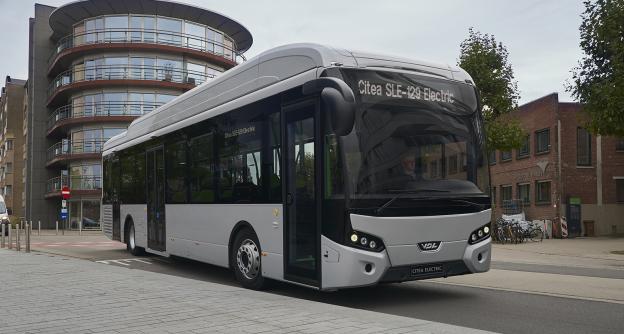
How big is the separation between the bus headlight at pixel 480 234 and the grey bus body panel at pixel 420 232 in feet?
0.24

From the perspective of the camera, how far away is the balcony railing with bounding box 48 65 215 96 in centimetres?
4575

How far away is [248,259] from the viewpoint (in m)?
9.23

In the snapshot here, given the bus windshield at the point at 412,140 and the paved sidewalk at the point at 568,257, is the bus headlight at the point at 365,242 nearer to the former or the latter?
the bus windshield at the point at 412,140

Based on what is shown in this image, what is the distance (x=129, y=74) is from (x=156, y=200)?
114 feet

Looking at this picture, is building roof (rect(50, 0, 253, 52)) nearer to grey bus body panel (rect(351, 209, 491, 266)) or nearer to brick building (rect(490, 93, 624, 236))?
brick building (rect(490, 93, 624, 236))

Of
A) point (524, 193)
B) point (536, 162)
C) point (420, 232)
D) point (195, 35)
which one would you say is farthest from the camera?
point (195, 35)

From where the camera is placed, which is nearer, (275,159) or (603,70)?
(275,159)

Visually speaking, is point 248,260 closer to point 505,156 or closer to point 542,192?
point 542,192

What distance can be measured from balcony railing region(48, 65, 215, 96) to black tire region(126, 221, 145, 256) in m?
31.8

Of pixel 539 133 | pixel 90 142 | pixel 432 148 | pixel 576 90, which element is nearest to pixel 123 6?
pixel 90 142

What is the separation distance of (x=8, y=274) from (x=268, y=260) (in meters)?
5.39

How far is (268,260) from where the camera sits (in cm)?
868

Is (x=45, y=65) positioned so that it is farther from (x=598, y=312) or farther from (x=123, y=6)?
(x=598, y=312)

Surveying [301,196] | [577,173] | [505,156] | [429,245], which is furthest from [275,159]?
[505,156]
